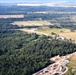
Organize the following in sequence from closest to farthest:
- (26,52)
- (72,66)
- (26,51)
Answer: (72,66) → (26,52) → (26,51)

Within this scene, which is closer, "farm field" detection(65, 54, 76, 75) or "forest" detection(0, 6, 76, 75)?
"farm field" detection(65, 54, 76, 75)

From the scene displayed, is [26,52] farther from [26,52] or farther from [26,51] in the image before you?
[26,51]

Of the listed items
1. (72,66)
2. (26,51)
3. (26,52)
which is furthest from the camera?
(26,51)

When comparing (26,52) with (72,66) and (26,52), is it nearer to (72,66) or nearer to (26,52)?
(26,52)

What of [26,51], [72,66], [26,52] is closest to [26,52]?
[26,52]

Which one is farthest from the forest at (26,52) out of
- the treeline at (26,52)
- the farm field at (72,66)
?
the farm field at (72,66)

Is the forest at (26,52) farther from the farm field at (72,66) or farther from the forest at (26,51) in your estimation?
the farm field at (72,66)

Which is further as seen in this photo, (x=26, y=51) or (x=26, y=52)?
(x=26, y=51)

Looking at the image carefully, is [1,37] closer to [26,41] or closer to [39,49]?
[26,41]

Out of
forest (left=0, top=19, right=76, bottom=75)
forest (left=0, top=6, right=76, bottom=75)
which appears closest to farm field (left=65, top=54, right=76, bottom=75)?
forest (left=0, top=6, right=76, bottom=75)

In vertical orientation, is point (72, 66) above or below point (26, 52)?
below

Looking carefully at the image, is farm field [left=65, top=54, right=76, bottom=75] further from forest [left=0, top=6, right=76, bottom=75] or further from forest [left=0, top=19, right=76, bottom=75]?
forest [left=0, top=19, right=76, bottom=75]

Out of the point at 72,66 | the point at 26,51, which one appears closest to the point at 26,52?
the point at 26,51
